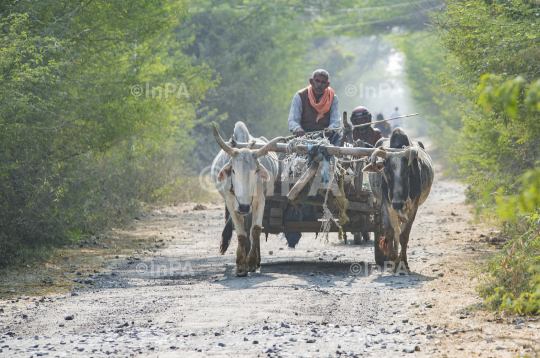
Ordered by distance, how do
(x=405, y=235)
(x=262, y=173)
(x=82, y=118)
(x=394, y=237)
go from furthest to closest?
(x=82, y=118)
(x=405, y=235)
(x=394, y=237)
(x=262, y=173)

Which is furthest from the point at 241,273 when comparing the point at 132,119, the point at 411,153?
the point at 132,119

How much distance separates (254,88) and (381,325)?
20.7 metres

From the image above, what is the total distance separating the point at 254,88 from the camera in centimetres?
2481

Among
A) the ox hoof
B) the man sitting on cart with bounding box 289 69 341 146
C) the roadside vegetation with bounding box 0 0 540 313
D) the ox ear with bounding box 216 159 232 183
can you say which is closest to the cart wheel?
the roadside vegetation with bounding box 0 0 540 313

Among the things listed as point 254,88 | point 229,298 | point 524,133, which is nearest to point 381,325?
point 229,298

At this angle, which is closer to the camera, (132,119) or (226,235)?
(226,235)

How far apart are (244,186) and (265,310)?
5.42 feet

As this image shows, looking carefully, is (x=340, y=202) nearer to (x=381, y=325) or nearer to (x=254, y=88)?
(x=381, y=325)

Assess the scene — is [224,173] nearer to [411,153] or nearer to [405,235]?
[411,153]

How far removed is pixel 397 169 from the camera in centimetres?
670

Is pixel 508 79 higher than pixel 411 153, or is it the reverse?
pixel 508 79

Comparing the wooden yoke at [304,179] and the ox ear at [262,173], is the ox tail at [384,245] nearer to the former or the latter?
the wooden yoke at [304,179]

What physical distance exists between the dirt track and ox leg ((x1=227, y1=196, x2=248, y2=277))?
0.43ft

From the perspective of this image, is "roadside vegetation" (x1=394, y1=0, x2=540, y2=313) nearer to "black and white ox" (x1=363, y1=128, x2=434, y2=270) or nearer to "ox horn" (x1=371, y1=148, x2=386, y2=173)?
"black and white ox" (x1=363, y1=128, x2=434, y2=270)
